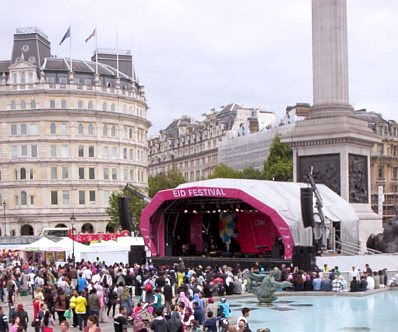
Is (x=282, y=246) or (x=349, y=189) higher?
(x=349, y=189)

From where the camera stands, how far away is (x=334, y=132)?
4312 cm

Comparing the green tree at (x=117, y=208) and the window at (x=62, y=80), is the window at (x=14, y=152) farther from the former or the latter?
the green tree at (x=117, y=208)

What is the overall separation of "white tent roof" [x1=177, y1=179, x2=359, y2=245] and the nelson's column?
1.49 metres

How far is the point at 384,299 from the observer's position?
30.7m

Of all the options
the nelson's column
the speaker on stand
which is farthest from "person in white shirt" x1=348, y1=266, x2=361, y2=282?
the nelson's column

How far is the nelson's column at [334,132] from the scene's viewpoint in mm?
43344

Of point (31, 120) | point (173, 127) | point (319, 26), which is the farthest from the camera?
point (173, 127)

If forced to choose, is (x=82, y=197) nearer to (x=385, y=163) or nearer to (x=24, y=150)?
(x=24, y=150)

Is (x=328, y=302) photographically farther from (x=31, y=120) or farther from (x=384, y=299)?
(x=31, y=120)

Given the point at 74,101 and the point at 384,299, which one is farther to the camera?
the point at 74,101

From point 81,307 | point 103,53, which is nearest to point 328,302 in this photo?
point 81,307

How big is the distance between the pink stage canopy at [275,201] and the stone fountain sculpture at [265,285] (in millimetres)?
9087

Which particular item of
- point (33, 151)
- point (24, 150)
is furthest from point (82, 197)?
point (24, 150)

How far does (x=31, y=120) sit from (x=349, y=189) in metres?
60.4
